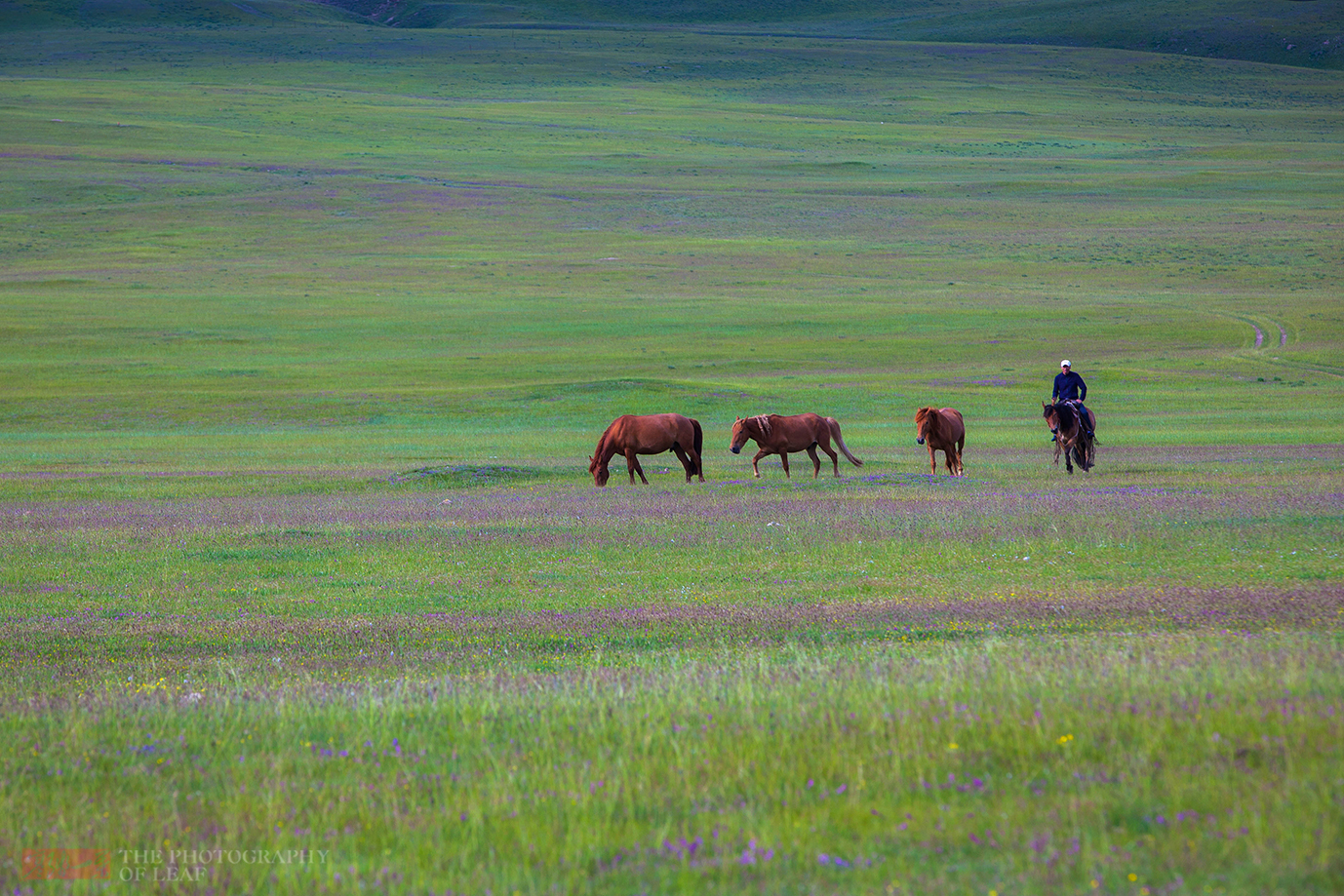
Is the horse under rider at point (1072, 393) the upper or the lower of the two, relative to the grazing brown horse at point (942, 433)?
upper

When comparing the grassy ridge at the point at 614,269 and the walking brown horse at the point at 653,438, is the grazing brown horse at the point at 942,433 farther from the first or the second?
the grassy ridge at the point at 614,269

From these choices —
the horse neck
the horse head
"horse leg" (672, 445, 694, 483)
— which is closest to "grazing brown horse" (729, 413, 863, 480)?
the horse head

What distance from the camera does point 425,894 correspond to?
4.41 meters

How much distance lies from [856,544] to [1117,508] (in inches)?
180

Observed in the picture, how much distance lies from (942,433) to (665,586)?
1296 centimetres

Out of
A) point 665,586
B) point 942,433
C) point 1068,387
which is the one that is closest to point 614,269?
point 942,433

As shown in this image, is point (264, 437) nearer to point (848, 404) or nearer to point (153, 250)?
point (848, 404)

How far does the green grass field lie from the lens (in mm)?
4859

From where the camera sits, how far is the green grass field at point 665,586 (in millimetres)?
4859

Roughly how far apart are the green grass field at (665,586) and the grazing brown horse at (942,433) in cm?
118

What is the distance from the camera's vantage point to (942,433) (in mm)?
24750

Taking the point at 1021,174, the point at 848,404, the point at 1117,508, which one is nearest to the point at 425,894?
the point at 1117,508

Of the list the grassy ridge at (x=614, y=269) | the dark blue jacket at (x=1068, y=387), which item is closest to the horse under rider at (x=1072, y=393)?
the dark blue jacket at (x=1068, y=387)

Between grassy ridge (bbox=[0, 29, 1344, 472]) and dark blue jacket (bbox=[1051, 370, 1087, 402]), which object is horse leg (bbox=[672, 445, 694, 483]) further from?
dark blue jacket (bbox=[1051, 370, 1087, 402])
